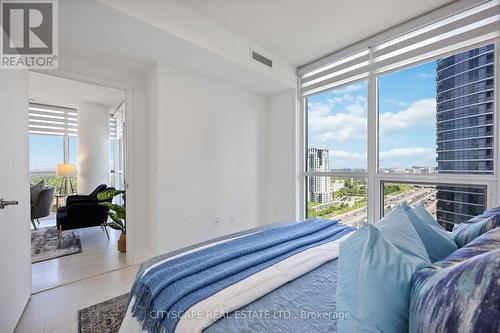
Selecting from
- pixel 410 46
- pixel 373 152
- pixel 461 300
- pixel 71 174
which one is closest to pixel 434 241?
pixel 461 300

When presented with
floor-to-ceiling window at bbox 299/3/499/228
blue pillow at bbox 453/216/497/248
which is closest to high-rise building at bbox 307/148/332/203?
floor-to-ceiling window at bbox 299/3/499/228

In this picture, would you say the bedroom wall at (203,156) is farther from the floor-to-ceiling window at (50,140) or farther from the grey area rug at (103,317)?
the floor-to-ceiling window at (50,140)

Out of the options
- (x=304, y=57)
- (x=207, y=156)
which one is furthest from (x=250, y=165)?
(x=304, y=57)

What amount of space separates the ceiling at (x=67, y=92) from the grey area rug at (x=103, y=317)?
3089 mm

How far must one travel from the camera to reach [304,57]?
10.3 feet

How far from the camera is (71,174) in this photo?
4.98m

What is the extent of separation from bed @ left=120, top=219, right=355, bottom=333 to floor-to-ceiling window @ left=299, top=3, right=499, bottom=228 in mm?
1805

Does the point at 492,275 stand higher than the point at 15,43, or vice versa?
the point at 15,43

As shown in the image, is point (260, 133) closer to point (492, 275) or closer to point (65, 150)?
point (492, 275)

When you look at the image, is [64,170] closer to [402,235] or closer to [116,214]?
[116,214]

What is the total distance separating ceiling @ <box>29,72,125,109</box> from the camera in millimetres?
3739

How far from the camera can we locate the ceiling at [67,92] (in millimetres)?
3739

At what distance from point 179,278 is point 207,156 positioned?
6.81ft

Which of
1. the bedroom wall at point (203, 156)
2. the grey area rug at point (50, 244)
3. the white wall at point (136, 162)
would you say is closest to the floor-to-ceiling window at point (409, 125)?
the bedroom wall at point (203, 156)
